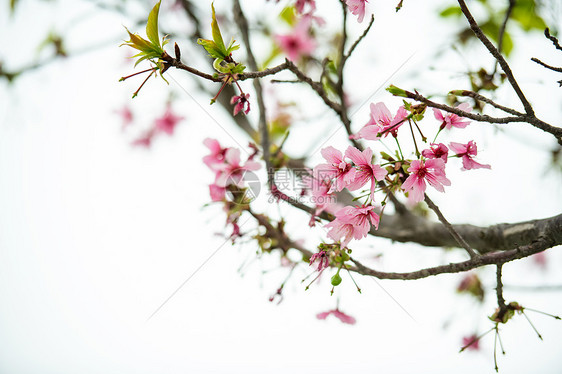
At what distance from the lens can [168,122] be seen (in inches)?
93.0

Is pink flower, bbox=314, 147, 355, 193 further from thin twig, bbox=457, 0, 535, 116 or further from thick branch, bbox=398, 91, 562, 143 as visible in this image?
thin twig, bbox=457, 0, 535, 116

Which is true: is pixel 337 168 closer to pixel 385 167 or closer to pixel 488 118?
pixel 385 167

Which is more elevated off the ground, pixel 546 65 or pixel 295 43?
pixel 295 43

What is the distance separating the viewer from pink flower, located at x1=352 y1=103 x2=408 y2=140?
2.32 ft

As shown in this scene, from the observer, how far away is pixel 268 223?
1.10 m

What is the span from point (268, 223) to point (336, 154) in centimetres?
40

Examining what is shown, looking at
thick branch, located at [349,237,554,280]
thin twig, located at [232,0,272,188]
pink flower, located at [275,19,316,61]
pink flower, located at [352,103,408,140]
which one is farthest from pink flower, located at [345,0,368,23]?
pink flower, located at [275,19,316,61]

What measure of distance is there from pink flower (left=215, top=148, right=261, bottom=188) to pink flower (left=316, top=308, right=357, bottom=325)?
0.41m

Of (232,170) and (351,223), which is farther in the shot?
(232,170)

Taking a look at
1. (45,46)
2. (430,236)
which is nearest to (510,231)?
(430,236)

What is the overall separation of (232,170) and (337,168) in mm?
382

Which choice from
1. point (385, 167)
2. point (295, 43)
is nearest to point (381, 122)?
point (385, 167)

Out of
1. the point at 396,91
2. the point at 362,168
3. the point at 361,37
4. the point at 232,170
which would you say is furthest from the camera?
the point at 232,170

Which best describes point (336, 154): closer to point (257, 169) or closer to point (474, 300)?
point (257, 169)
